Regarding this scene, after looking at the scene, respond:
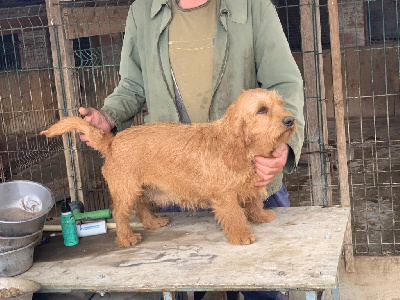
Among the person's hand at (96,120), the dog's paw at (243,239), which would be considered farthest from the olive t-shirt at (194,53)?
the dog's paw at (243,239)

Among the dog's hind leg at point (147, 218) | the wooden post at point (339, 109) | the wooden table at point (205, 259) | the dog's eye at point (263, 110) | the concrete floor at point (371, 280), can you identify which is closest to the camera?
the wooden table at point (205, 259)

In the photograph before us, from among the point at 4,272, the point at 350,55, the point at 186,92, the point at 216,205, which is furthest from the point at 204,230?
the point at 350,55

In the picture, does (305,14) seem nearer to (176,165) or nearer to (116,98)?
(116,98)

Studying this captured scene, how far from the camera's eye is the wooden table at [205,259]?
279 cm

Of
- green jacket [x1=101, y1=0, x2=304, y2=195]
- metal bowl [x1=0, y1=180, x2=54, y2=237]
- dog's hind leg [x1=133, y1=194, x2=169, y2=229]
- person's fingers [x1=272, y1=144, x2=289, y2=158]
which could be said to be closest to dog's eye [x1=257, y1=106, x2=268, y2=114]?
person's fingers [x1=272, y1=144, x2=289, y2=158]

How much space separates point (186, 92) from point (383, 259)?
283 centimetres

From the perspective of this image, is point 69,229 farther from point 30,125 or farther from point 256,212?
point 30,125

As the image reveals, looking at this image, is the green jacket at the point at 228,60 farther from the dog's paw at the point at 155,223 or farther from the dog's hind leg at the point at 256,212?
the dog's paw at the point at 155,223

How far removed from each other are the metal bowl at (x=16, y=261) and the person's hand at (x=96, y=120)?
686 millimetres

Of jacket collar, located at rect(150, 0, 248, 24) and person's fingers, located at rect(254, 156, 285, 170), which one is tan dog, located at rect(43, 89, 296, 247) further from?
jacket collar, located at rect(150, 0, 248, 24)

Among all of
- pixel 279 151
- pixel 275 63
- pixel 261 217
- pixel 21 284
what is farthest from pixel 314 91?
pixel 21 284

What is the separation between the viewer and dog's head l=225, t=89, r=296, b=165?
2871mm

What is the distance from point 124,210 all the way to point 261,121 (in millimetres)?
973

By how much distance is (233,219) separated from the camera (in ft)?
10.3
